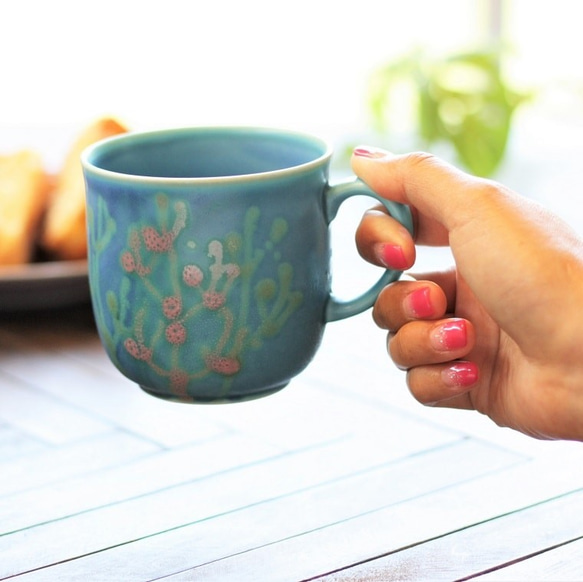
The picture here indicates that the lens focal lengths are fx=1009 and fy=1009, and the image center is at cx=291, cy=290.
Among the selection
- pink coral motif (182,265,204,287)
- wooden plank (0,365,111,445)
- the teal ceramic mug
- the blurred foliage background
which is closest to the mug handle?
the teal ceramic mug

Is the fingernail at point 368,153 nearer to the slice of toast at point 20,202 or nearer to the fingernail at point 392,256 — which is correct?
the fingernail at point 392,256

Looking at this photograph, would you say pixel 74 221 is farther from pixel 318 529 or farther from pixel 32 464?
pixel 318 529

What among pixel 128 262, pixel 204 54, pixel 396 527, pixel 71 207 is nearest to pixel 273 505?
pixel 396 527

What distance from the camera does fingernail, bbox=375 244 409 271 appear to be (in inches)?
26.4

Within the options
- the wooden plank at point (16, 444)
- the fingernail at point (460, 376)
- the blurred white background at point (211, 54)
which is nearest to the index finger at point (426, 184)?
the fingernail at point (460, 376)

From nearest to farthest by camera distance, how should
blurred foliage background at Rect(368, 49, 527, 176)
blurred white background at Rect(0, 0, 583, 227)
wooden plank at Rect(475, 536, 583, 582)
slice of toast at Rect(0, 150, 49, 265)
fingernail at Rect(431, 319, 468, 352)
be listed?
wooden plank at Rect(475, 536, 583, 582) < fingernail at Rect(431, 319, 468, 352) < slice of toast at Rect(0, 150, 49, 265) < blurred foliage background at Rect(368, 49, 527, 176) < blurred white background at Rect(0, 0, 583, 227)

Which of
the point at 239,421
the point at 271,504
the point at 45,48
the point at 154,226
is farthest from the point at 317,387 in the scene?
the point at 45,48

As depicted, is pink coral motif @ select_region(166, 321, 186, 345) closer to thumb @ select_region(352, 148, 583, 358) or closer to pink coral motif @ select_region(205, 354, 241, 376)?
pink coral motif @ select_region(205, 354, 241, 376)

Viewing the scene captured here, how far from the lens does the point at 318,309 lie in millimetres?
650

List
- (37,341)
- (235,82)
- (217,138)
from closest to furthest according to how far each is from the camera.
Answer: (217,138)
(37,341)
(235,82)

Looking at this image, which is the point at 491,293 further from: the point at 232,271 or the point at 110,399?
the point at 110,399

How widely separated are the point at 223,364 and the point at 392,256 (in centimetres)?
14

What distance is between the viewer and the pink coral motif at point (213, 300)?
23.5 inches

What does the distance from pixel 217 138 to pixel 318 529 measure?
28cm
